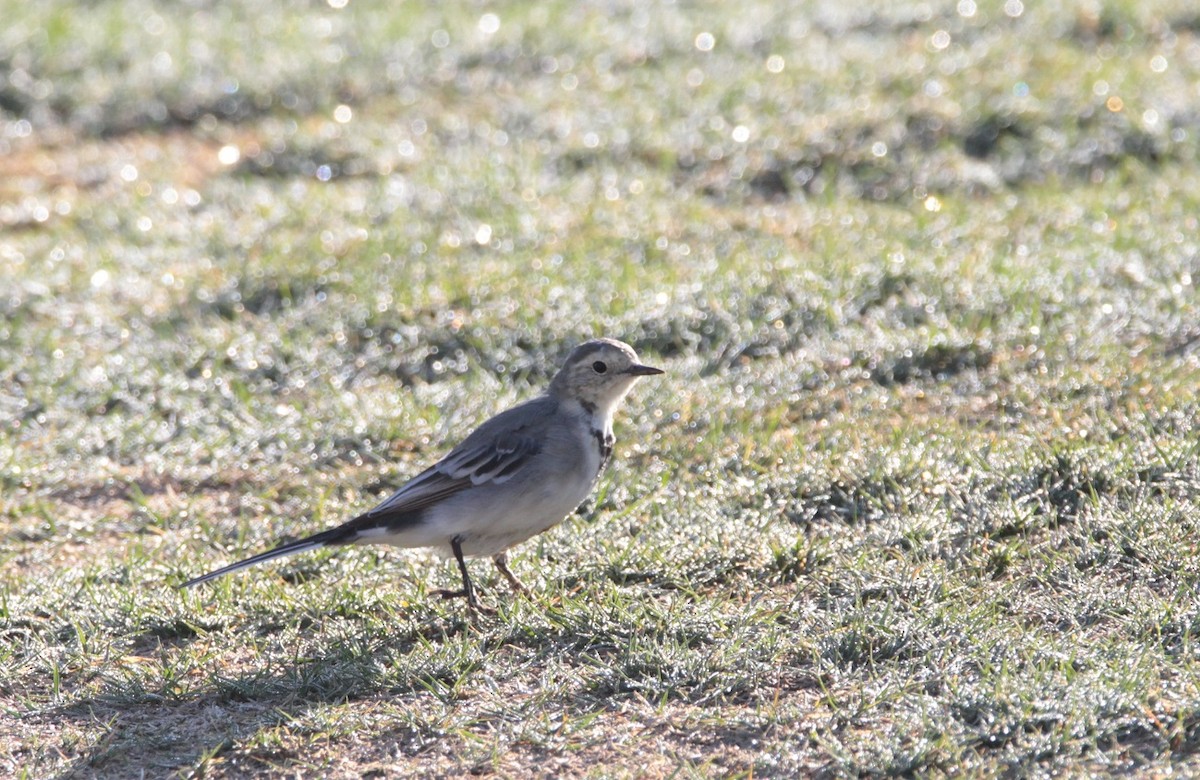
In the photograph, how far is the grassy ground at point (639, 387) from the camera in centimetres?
453

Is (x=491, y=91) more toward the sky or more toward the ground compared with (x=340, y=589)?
more toward the sky

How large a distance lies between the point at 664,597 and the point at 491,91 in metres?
6.51

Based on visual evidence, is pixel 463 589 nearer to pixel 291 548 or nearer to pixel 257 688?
pixel 291 548

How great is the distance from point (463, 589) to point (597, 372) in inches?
36.3

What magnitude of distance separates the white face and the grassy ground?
49 cm

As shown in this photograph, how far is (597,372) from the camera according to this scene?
5680 mm

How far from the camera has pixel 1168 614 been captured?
4.62 metres

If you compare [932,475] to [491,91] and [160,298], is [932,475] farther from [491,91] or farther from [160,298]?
[491,91]

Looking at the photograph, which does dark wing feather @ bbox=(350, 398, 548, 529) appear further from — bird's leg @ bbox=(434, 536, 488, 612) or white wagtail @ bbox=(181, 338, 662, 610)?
bird's leg @ bbox=(434, 536, 488, 612)

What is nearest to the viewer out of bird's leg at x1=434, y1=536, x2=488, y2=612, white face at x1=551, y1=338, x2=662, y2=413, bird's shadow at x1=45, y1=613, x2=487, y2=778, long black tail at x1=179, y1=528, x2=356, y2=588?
bird's shadow at x1=45, y1=613, x2=487, y2=778

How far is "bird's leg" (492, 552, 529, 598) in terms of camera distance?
17.5 ft

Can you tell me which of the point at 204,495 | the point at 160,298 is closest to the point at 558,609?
the point at 204,495

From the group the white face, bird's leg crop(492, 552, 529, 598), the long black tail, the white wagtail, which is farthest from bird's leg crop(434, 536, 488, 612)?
the white face

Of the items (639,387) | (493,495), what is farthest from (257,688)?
(639,387)
